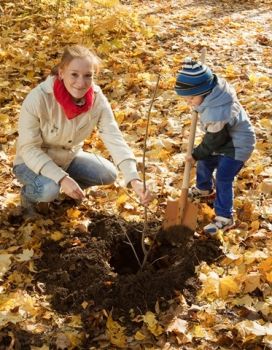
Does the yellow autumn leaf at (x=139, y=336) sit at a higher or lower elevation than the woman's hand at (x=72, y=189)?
lower

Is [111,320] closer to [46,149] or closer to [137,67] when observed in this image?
[46,149]

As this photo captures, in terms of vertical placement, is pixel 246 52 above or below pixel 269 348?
above

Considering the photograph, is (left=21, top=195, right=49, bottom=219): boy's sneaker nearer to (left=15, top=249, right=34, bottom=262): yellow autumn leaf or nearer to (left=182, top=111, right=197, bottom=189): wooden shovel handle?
(left=15, top=249, right=34, bottom=262): yellow autumn leaf

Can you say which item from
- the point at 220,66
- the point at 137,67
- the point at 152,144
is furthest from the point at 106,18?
the point at 152,144

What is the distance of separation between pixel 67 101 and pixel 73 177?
31.1 inches

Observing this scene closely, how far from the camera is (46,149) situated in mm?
3322

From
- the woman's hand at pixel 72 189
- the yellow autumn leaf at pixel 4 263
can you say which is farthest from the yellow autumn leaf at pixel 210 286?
the yellow autumn leaf at pixel 4 263

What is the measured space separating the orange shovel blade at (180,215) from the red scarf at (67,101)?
0.90 metres

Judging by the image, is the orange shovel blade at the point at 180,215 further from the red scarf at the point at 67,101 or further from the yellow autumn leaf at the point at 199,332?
the red scarf at the point at 67,101

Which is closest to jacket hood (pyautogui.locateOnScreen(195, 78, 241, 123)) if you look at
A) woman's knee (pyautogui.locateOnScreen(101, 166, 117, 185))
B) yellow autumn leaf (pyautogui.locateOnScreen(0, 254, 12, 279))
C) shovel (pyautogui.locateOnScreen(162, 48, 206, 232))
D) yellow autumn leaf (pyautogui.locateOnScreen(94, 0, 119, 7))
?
Answer: shovel (pyautogui.locateOnScreen(162, 48, 206, 232))

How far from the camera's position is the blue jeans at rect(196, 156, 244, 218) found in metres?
3.08

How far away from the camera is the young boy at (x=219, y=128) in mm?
2768

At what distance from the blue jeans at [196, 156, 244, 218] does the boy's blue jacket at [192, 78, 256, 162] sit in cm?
7

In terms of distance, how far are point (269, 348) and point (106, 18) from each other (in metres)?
5.61
